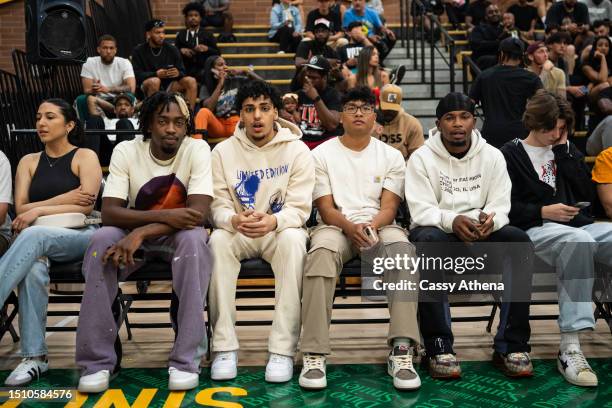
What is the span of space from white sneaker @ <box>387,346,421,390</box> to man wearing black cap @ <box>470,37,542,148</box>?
328cm

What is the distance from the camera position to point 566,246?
368 cm

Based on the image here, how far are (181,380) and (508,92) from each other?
409 centimetres

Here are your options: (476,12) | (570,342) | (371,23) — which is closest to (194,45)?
(371,23)

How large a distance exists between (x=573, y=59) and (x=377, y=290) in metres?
6.25

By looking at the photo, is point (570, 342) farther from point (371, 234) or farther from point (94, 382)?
point (94, 382)

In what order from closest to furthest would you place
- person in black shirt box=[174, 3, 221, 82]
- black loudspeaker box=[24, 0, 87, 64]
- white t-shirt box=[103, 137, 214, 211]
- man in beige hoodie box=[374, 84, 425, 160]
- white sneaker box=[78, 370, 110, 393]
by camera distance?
white sneaker box=[78, 370, 110, 393] < white t-shirt box=[103, 137, 214, 211] < black loudspeaker box=[24, 0, 87, 64] < man in beige hoodie box=[374, 84, 425, 160] < person in black shirt box=[174, 3, 221, 82]

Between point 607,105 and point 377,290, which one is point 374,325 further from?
point 607,105

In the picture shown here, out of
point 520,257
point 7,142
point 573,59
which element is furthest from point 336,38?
point 520,257

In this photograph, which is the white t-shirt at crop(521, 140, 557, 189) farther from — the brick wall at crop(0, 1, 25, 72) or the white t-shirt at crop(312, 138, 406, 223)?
the brick wall at crop(0, 1, 25, 72)

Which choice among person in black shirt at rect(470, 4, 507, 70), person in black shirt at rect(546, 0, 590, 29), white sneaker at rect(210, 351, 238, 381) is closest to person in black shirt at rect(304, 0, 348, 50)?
person in black shirt at rect(470, 4, 507, 70)

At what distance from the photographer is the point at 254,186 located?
3.95 metres

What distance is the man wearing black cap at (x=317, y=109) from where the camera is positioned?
5.95 meters

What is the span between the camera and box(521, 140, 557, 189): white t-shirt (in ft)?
13.2

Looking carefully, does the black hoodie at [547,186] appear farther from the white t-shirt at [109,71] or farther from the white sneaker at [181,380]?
the white t-shirt at [109,71]
